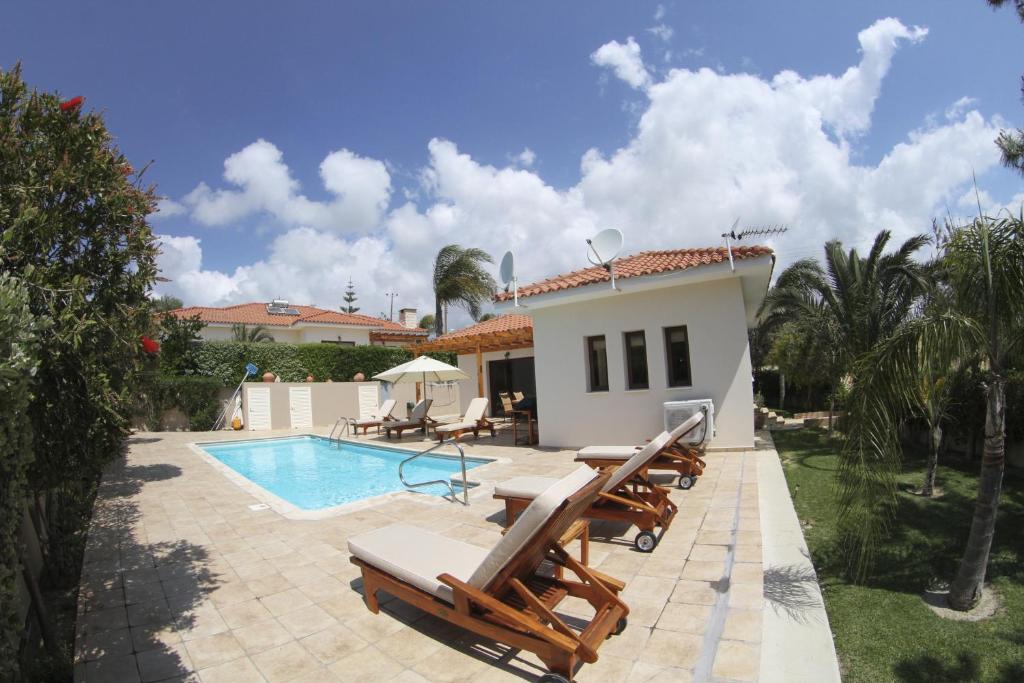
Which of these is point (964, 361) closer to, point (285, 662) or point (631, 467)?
point (631, 467)

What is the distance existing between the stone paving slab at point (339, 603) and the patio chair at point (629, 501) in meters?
0.23

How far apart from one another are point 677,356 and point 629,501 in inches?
286

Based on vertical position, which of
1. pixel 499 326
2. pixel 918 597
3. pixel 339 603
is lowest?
pixel 918 597

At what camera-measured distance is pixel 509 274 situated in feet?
44.2

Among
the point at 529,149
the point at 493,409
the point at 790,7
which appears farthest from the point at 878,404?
the point at 493,409

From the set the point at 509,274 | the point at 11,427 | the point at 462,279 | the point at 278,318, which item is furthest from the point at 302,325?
the point at 11,427

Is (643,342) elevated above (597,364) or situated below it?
above

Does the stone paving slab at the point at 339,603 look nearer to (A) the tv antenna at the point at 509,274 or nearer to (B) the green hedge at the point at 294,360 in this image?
(A) the tv antenna at the point at 509,274

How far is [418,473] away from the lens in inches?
508

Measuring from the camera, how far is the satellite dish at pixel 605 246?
39.3 ft

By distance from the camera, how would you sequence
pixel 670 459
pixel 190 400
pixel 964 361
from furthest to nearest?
pixel 190 400 < pixel 670 459 < pixel 964 361

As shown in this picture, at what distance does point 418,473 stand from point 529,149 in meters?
10.6

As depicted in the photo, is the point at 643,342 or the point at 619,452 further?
the point at 643,342

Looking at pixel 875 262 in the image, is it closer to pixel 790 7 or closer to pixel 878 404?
pixel 790 7
